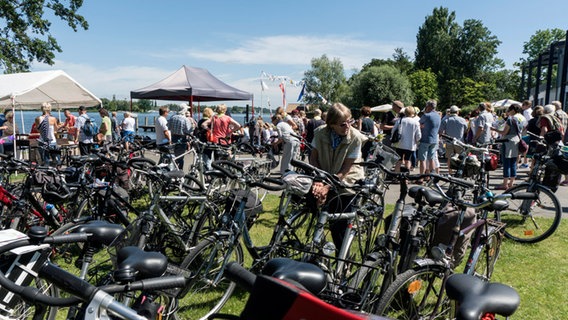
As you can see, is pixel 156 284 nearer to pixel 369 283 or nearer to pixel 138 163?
pixel 369 283

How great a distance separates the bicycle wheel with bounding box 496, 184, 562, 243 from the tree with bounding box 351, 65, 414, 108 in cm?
4354

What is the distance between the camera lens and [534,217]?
593 centimetres

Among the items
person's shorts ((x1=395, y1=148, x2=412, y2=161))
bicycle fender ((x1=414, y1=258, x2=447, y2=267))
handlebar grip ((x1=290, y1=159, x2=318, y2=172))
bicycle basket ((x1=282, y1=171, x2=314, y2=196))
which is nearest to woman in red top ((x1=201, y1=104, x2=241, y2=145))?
person's shorts ((x1=395, y1=148, x2=412, y2=161))

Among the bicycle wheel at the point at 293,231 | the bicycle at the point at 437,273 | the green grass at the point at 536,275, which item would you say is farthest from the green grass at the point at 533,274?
the bicycle at the point at 437,273

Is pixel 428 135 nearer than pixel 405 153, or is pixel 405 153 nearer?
pixel 428 135

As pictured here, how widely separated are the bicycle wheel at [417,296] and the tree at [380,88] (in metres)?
46.9

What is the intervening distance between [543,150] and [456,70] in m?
62.8

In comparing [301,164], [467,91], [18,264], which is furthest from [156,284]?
[467,91]

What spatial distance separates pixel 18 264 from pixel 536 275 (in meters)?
4.60

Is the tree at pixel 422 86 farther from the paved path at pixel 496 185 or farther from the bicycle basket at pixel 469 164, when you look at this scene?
the bicycle basket at pixel 469 164

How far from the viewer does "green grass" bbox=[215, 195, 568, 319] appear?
3670mm

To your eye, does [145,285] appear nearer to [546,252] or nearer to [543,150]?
[546,252]

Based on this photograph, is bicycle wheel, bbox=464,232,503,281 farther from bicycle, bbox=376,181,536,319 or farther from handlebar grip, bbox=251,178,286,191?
handlebar grip, bbox=251,178,286,191

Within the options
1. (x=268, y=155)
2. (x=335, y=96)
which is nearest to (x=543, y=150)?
(x=268, y=155)
